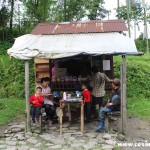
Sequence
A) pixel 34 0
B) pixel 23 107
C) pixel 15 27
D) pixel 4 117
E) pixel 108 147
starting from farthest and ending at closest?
pixel 15 27 → pixel 34 0 → pixel 23 107 → pixel 4 117 → pixel 108 147

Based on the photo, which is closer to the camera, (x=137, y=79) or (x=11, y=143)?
(x=11, y=143)

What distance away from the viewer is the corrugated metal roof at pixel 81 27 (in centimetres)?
902

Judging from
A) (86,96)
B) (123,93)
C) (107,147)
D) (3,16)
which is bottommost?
(107,147)

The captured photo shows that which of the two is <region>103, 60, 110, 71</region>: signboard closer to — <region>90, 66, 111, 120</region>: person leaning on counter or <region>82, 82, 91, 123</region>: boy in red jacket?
<region>90, 66, 111, 120</region>: person leaning on counter

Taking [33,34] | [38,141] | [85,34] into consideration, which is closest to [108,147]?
[38,141]

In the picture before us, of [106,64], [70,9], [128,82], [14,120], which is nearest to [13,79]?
[14,120]

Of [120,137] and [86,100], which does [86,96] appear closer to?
[86,100]

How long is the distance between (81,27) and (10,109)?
3.74 m

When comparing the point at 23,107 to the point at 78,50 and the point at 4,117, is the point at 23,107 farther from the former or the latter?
the point at 78,50

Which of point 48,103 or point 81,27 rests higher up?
point 81,27

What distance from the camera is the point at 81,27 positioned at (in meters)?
9.50

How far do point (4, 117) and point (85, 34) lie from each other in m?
3.56

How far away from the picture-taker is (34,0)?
2122 cm

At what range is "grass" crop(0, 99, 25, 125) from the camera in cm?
944
